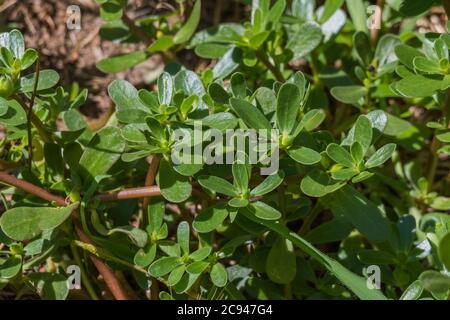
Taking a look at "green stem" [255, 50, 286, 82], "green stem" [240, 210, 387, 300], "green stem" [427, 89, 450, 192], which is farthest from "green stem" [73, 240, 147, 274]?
"green stem" [427, 89, 450, 192]

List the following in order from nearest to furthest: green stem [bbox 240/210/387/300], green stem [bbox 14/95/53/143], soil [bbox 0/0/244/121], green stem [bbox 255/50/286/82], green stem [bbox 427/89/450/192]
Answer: green stem [bbox 240/210/387/300] < green stem [bbox 14/95/53/143] < green stem [bbox 427/89/450/192] < green stem [bbox 255/50/286/82] < soil [bbox 0/0/244/121]

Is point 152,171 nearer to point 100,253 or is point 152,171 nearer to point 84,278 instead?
point 100,253

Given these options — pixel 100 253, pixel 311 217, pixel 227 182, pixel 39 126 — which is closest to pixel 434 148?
pixel 311 217

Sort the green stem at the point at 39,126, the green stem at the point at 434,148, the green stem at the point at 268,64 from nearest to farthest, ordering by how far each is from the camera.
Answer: the green stem at the point at 39,126 → the green stem at the point at 434,148 → the green stem at the point at 268,64

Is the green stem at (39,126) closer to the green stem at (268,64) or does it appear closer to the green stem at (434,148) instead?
the green stem at (268,64)

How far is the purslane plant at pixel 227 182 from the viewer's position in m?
1.55

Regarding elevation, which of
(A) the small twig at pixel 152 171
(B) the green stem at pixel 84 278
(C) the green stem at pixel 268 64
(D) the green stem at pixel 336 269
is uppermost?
(C) the green stem at pixel 268 64

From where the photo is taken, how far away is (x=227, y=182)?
5.08ft

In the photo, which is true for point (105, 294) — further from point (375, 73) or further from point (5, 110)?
point (375, 73)

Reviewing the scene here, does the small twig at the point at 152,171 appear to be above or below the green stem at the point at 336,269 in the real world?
above

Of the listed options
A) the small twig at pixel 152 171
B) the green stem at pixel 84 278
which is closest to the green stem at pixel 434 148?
the small twig at pixel 152 171

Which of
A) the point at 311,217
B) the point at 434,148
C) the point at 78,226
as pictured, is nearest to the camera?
the point at 78,226

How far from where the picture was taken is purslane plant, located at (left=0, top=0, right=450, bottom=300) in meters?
1.55

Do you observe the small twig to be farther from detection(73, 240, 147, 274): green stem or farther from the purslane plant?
detection(73, 240, 147, 274): green stem
